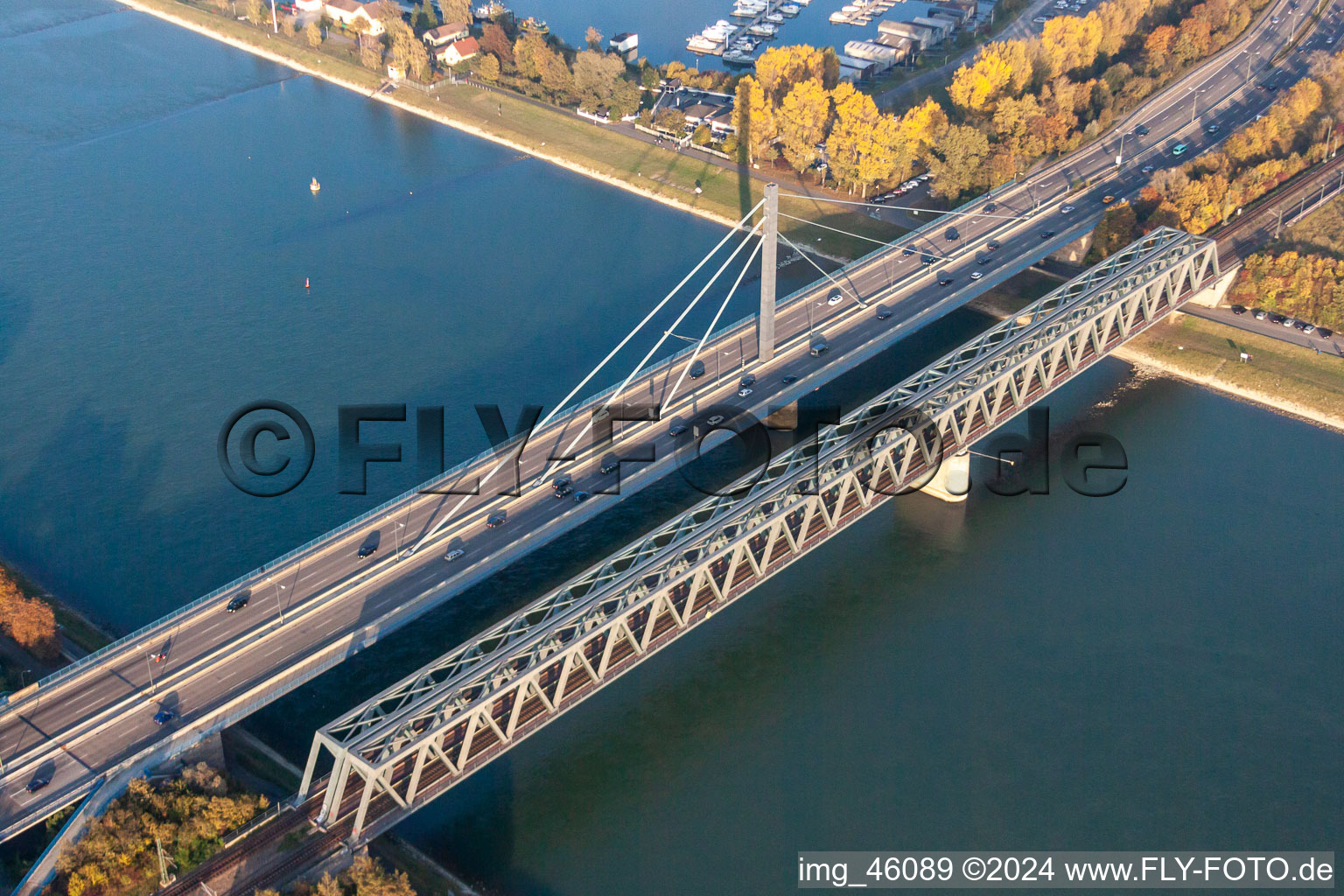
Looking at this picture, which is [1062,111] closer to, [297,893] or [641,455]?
[641,455]

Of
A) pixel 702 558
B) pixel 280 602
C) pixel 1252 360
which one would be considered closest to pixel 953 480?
pixel 702 558

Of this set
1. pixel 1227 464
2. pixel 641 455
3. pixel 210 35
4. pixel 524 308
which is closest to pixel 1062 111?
pixel 1227 464

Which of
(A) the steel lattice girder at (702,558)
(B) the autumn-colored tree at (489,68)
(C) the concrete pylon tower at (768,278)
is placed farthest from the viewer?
(B) the autumn-colored tree at (489,68)

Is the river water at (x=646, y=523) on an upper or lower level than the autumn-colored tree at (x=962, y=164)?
lower

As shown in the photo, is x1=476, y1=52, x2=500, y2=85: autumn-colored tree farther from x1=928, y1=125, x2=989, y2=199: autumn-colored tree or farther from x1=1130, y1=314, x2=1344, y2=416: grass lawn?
x1=1130, y1=314, x2=1344, y2=416: grass lawn

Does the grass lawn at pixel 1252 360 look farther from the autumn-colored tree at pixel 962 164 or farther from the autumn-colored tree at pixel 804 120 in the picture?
the autumn-colored tree at pixel 804 120

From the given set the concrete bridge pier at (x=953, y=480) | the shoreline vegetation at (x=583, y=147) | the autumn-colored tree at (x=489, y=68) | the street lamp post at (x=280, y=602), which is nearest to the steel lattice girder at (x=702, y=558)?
the concrete bridge pier at (x=953, y=480)

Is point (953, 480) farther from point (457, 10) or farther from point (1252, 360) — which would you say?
point (457, 10)

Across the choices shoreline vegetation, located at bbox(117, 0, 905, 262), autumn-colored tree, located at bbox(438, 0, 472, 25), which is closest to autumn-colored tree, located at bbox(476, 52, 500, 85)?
shoreline vegetation, located at bbox(117, 0, 905, 262)
